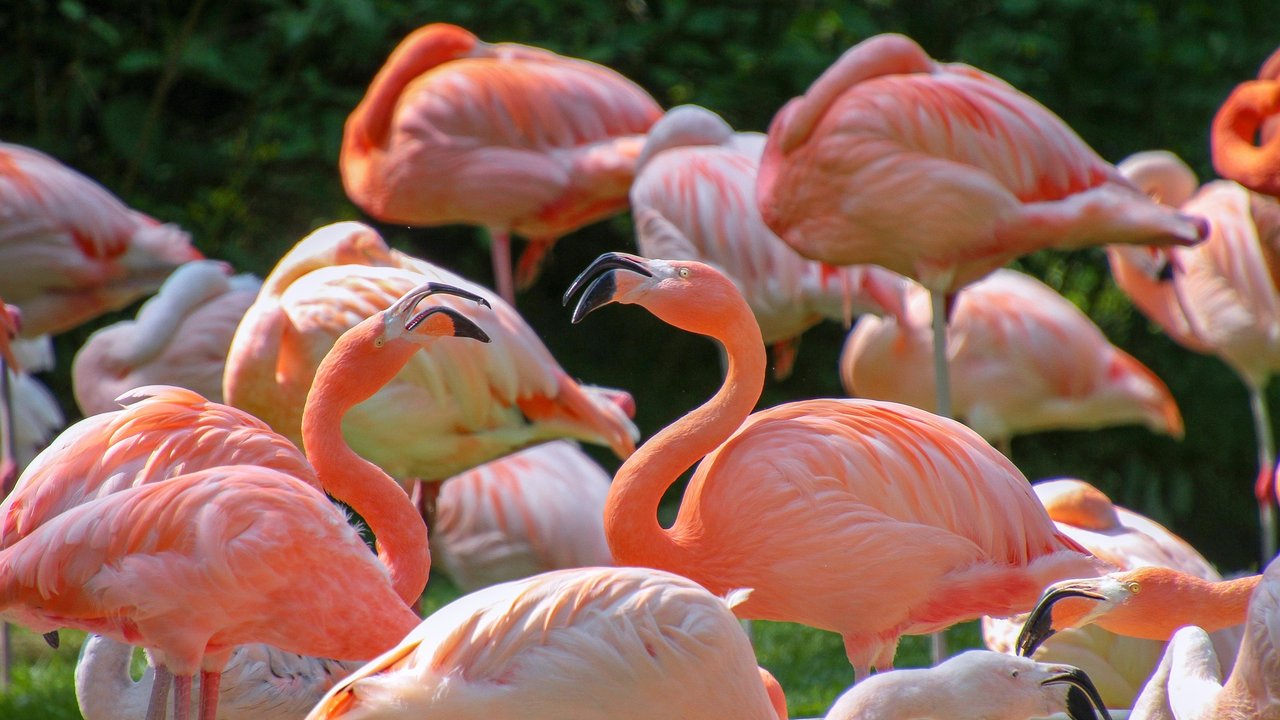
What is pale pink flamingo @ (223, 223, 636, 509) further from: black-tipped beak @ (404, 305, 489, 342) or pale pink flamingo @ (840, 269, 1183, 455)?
pale pink flamingo @ (840, 269, 1183, 455)

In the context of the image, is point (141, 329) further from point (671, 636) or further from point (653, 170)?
point (671, 636)

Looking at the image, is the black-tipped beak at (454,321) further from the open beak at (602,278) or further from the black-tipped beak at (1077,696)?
the black-tipped beak at (1077,696)

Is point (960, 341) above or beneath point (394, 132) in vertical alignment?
beneath

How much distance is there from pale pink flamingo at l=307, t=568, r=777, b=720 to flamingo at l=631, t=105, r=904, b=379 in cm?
243

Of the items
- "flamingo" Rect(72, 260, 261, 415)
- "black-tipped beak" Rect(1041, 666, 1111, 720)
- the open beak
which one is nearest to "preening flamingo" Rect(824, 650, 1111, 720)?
"black-tipped beak" Rect(1041, 666, 1111, 720)

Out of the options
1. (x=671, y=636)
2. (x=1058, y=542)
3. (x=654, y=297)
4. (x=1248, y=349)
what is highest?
(x=654, y=297)

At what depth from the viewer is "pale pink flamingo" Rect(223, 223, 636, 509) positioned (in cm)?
379

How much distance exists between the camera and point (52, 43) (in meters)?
6.33

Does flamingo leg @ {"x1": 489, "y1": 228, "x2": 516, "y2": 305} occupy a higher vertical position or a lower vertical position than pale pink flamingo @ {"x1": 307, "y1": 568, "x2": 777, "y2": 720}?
lower

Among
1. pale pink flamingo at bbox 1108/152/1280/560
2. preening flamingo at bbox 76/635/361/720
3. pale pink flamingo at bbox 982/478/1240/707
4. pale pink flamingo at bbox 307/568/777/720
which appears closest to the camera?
pale pink flamingo at bbox 307/568/777/720

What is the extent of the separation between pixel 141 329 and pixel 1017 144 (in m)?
2.47

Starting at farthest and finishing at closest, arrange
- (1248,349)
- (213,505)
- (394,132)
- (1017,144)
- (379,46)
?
(379,46), (1248,349), (394,132), (1017,144), (213,505)

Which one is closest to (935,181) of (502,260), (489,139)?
(489,139)

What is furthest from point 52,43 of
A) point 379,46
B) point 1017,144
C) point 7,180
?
point 1017,144
